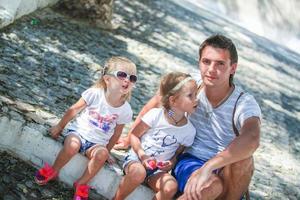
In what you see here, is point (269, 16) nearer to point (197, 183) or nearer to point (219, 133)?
point (219, 133)

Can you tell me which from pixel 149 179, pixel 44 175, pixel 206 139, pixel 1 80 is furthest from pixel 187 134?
pixel 1 80

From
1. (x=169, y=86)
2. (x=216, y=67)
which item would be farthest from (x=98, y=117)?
(x=216, y=67)

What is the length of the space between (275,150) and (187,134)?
3.76m

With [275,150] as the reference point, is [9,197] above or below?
above

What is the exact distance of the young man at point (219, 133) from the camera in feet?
14.8

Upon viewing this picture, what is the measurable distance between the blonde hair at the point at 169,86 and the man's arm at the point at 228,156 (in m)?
0.84

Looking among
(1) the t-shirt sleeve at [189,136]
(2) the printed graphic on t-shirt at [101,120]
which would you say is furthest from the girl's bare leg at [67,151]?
(1) the t-shirt sleeve at [189,136]

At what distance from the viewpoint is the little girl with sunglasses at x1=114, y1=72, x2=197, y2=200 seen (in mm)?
4945

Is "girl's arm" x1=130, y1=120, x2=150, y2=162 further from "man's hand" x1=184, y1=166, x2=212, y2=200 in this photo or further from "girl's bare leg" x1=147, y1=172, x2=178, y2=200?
"man's hand" x1=184, y1=166, x2=212, y2=200

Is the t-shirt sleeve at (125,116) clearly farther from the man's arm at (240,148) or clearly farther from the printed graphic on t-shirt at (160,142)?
the man's arm at (240,148)

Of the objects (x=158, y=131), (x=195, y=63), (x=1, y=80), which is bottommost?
(x=195, y=63)

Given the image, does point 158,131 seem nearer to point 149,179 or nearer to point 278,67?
point 149,179

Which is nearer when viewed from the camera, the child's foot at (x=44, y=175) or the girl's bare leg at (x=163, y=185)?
the girl's bare leg at (x=163, y=185)

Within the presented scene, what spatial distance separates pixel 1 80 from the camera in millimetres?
6406
